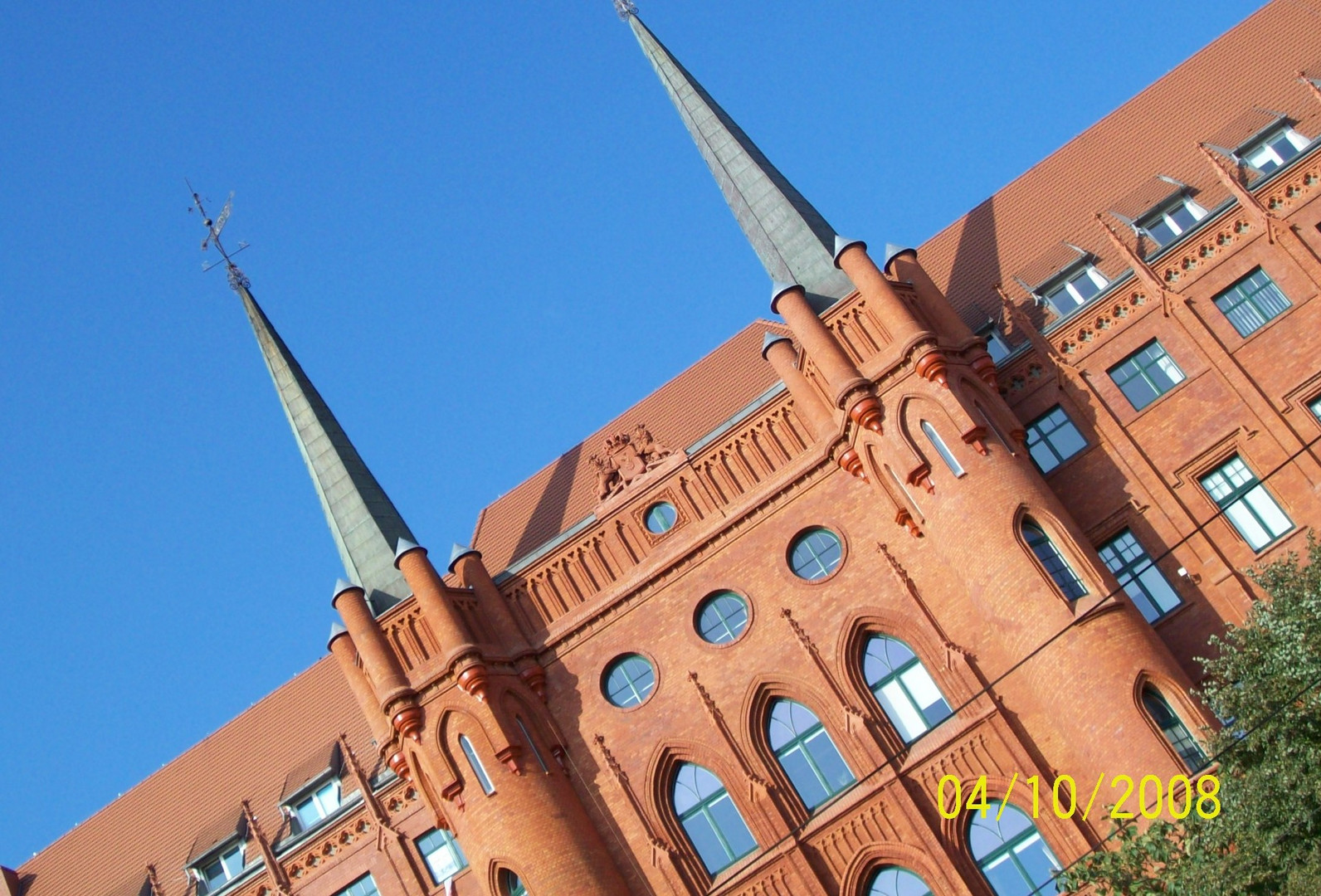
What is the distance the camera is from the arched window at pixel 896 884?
78.7ft

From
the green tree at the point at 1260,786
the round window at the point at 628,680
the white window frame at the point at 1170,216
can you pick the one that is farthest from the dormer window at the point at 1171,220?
the round window at the point at 628,680

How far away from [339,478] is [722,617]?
27.8 ft

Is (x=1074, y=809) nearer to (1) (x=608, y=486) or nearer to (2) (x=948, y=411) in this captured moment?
(2) (x=948, y=411)

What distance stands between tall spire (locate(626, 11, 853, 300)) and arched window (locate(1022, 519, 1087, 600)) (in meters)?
6.00

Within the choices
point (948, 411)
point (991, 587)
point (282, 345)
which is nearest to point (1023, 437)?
point (948, 411)

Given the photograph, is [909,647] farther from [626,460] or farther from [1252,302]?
[1252,302]

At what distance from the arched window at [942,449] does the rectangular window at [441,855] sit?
11232 millimetres

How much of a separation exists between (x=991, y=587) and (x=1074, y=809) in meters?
3.61

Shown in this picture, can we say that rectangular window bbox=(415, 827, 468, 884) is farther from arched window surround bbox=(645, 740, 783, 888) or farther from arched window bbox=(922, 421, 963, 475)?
arched window bbox=(922, 421, 963, 475)

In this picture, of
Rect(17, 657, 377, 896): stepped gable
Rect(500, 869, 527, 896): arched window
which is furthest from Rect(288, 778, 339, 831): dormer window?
Rect(500, 869, 527, 896): arched window

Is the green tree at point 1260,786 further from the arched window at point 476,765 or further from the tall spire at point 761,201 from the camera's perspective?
the tall spire at point 761,201

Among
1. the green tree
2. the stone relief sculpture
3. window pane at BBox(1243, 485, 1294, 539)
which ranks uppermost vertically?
the stone relief sculpture

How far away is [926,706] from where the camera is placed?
25172 mm

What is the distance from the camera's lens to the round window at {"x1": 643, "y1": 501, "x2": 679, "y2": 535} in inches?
1097
